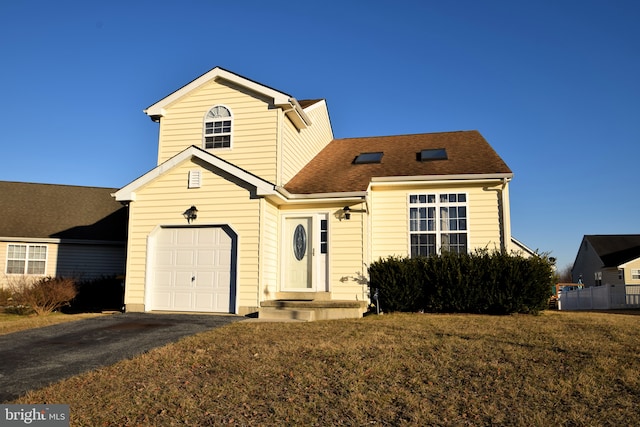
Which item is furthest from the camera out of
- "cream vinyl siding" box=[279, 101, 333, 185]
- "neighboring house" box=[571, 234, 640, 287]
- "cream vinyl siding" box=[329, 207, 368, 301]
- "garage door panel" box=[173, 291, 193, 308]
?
"neighboring house" box=[571, 234, 640, 287]

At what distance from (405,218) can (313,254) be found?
120 inches

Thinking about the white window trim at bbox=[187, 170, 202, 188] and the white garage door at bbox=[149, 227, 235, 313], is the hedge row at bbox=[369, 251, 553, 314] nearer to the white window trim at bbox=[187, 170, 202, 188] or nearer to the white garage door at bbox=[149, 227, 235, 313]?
the white garage door at bbox=[149, 227, 235, 313]

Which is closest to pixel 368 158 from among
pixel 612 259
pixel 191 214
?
pixel 191 214

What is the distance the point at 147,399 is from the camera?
5422 millimetres

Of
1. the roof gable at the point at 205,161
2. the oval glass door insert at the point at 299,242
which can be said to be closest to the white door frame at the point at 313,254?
the oval glass door insert at the point at 299,242

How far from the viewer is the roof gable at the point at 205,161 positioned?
12305 millimetres

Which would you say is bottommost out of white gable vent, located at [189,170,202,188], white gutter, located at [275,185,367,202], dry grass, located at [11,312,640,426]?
dry grass, located at [11,312,640,426]

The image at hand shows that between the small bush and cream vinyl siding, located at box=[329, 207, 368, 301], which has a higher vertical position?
cream vinyl siding, located at box=[329, 207, 368, 301]

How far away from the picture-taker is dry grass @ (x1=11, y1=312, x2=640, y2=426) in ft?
16.0

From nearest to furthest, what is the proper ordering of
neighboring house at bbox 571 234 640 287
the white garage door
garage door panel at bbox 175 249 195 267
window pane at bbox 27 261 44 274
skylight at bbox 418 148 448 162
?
the white garage door → garage door panel at bbox 175 249 195 267 → skylight at bbox 418 148 448 162 → window pane at bbox 27 261 44 274 → neighboring house at bbox 571 234 640 287

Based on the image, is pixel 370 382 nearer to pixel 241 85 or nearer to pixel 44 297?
pixel 241 85

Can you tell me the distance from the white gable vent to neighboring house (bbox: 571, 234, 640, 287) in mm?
31998

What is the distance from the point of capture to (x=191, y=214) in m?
12.8

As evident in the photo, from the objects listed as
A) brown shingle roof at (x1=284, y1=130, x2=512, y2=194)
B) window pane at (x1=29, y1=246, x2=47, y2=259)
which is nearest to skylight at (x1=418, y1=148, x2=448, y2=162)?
brown shingle roof at (x1=284, y1=130, x2=512, y2=194)
